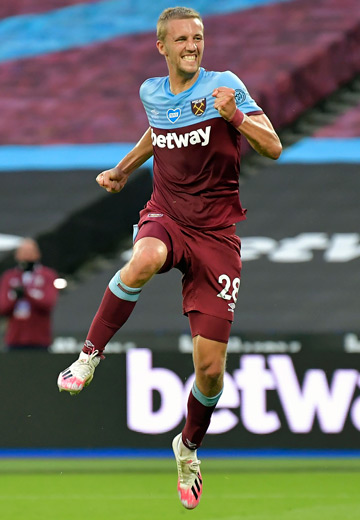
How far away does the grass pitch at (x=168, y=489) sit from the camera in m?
6.29

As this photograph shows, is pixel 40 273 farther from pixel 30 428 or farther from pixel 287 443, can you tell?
pixel 287 443

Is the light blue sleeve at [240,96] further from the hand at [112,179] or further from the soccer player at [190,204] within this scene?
the hand at [112,179]

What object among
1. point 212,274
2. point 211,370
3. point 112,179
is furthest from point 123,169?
point 211,370

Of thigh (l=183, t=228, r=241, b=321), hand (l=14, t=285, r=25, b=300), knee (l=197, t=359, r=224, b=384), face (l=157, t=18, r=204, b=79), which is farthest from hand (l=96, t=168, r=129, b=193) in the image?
hand (l=14, t=285, r=25, b=300)

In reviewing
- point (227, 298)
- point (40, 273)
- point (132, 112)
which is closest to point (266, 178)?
point (132, 112)

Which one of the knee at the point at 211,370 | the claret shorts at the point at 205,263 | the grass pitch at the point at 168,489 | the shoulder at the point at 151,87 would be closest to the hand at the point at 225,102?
the shoulder at the point at 151,87

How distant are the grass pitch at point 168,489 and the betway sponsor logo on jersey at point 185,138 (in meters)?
2.24

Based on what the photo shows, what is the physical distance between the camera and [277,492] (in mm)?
7016

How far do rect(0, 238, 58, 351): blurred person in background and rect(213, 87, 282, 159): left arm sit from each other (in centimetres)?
561

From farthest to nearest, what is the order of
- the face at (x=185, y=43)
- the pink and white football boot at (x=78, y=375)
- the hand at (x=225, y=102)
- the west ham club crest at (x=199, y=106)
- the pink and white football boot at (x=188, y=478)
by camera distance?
the pink and white football boot at (x=188, y=478) < the west ham club crest at (x=199, y=106) < the face at (x=185, y=43) < the pink and white football boot at (x=78, y=375) < the hand at (x=225, y=102)

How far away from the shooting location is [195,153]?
17.1 ft

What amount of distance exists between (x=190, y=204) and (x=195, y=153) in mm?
269

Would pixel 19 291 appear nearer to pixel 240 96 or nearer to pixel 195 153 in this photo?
pixel 195 153

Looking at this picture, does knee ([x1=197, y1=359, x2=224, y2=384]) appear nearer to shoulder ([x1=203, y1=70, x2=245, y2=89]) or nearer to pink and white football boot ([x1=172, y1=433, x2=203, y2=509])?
pink and white football boot ([x1=172, y1=433, x2=203, y2=509])
